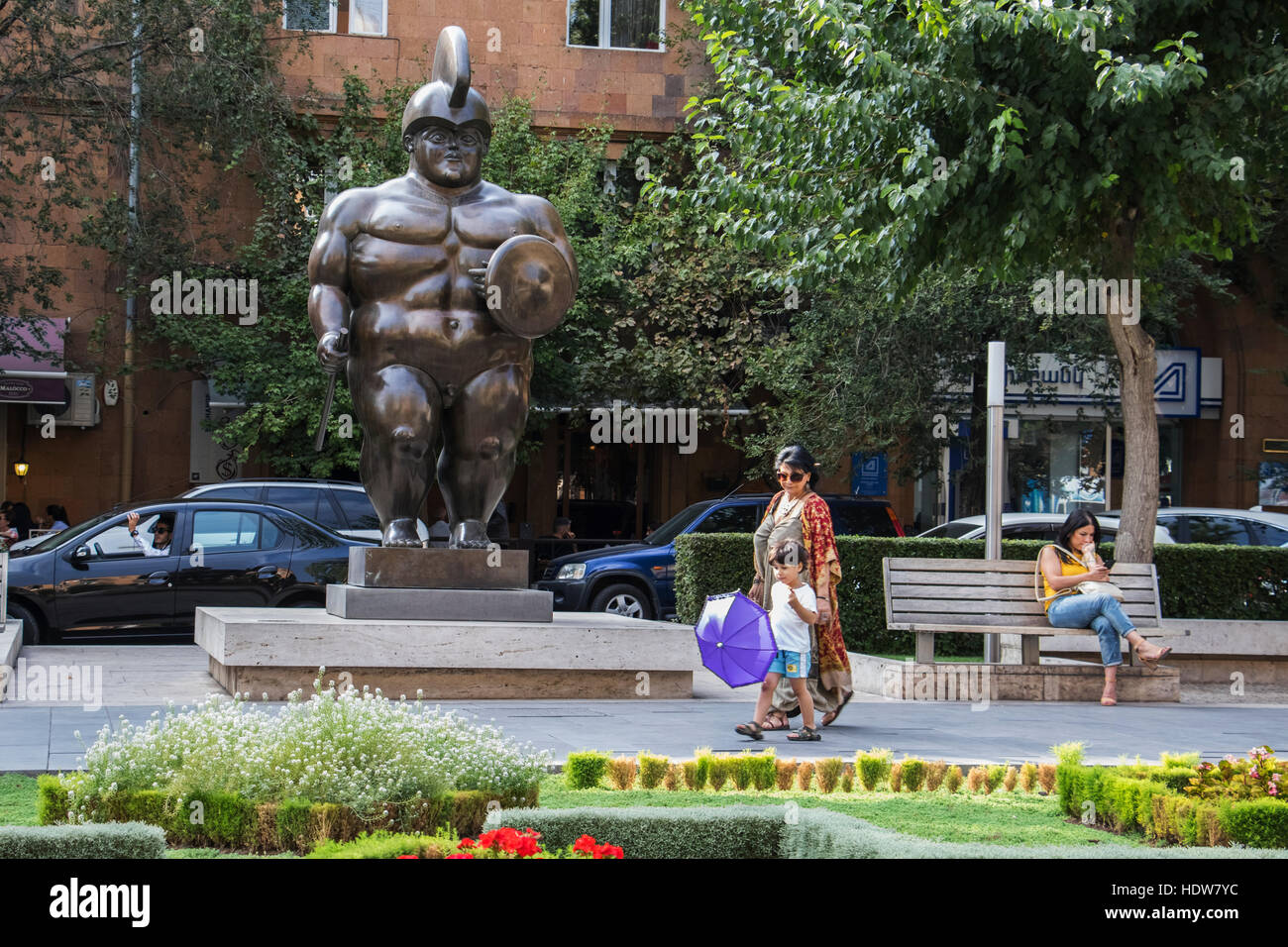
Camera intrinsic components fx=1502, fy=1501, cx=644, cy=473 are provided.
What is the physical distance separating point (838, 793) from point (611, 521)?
21.0 m

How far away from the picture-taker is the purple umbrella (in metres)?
8.11

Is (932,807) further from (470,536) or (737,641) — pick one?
(470,536)

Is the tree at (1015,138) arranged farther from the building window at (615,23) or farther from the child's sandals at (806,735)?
the building window at (615,23)

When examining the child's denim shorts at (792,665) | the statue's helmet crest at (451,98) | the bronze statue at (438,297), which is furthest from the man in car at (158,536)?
the child's denim shorts at (792,665)

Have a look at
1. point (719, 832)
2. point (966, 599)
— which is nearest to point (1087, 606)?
point (966, 599)

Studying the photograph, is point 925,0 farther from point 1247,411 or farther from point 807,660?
point 1247,411

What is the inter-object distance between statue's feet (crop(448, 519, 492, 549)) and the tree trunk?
5.72 m

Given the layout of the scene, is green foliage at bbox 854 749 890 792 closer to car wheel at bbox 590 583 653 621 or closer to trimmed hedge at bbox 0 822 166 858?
trimmed hedge at bbox 0 822 166 858

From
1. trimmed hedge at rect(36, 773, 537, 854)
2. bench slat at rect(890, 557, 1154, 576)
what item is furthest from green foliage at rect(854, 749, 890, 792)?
bench slat at rect(890, 557, 1154, 576)

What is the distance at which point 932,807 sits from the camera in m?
6.05

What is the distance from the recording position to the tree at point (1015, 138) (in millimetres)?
10891

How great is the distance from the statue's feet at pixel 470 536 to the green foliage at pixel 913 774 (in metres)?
4.08

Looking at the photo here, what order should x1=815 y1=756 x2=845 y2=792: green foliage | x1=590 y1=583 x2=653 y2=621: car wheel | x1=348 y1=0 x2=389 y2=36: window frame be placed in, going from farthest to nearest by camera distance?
x1=348 y1=0 x2=389 y2=36: window frame, x1=590 y1=583 x2=653 y2=621: car wheel, x1=815 y1=756 x2=845 y2=792: green foliage

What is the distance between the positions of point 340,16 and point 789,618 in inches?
740
